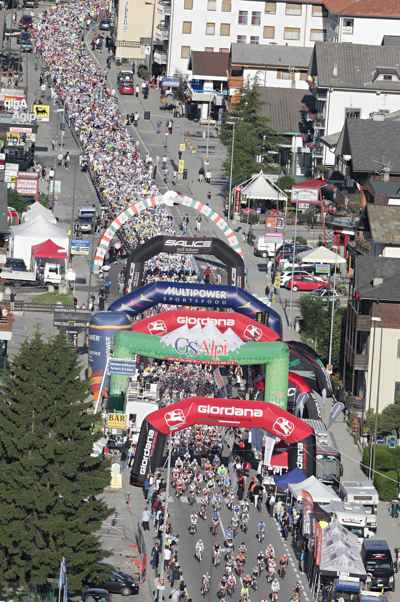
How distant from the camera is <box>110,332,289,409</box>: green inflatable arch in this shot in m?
118

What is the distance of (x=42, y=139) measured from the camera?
622 feet

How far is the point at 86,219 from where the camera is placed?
165 meters

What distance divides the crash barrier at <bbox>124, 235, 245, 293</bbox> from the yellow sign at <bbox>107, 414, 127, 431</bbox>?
614 inches

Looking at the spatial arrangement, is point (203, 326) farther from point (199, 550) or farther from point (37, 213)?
point (37, 213)

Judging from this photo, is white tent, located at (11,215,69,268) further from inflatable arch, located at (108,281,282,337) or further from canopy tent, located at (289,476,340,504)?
canopy tent, located at (289,476,340,504)

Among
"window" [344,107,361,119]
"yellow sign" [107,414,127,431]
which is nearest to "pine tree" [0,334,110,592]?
"yellow sign" [107,414,127,431]

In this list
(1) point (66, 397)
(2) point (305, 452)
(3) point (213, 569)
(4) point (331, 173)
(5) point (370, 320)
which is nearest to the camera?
(1) point (66, 397)

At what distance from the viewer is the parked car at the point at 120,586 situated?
9769cm

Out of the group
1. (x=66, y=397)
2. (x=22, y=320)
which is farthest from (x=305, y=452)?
(x=22, y=320)

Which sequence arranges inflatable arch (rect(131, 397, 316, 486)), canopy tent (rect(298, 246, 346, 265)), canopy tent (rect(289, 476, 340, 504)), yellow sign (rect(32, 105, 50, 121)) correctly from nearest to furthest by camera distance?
canopy tent (rect(289, 476, 340, 504))
inflatable arch (rect(131, 397, 316, 486))
canopy tent (rect(298, 246, 346, 265))
yellow sign (rect(32, 105, 50, 121))

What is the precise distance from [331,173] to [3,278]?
→ 29.6 meters

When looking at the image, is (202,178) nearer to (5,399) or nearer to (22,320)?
(22,320)

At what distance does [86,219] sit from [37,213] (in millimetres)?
4880

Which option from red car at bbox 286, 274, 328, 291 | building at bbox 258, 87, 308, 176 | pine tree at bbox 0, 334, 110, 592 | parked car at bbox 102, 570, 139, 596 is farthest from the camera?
building at bbox 258, 87, 308, 176
